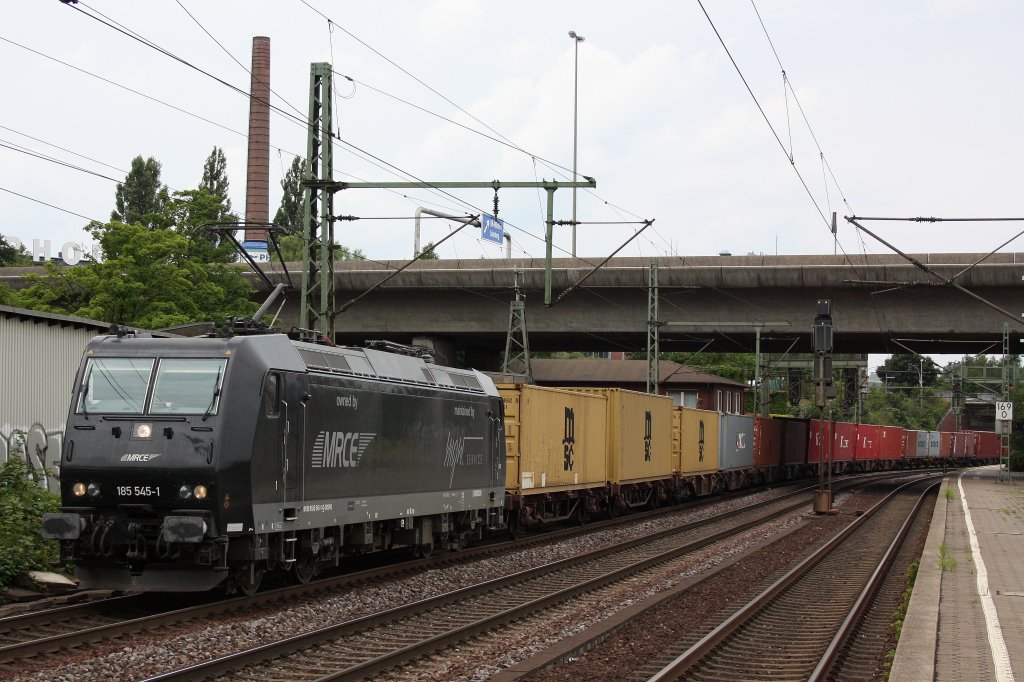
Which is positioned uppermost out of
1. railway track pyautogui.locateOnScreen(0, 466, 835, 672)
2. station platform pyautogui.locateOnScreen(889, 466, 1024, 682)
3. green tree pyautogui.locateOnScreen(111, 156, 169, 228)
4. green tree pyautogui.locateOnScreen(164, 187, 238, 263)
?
green tree pyautogui.locateOnScreen(111, 156, 169, 228)

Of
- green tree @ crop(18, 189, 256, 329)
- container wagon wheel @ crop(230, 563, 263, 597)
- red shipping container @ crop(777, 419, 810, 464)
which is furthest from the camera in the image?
red shipping container @ crop(777, 419, 810, 464)

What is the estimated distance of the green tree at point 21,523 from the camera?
13.6m

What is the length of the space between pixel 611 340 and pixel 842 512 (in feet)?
57.0

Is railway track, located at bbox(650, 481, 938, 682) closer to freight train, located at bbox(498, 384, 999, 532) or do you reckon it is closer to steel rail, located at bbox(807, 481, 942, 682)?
steel rail, located at bbox(807, 481, 942, 682)

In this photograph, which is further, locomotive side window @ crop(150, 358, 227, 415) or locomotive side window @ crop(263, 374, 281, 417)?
locomotive side window @ crop(263, 374, 281, 417)

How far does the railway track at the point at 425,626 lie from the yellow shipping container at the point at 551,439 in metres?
2.51

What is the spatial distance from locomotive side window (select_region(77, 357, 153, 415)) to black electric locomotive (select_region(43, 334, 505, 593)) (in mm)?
14

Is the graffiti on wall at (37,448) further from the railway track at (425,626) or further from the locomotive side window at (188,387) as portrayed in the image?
the railway track at (425,626)

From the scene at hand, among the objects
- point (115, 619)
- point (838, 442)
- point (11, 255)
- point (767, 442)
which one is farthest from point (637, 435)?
point (11, 255)

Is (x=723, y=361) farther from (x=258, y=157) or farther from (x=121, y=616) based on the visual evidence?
(x=121, y=616)

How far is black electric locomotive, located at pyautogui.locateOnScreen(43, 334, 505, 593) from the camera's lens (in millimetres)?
12602

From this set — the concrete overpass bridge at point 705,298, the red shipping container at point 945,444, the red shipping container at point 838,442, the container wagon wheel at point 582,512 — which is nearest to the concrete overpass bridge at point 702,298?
the concrete overpass bridge at point 705,298

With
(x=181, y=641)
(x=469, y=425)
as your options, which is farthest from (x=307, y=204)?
(x=181, y=641)

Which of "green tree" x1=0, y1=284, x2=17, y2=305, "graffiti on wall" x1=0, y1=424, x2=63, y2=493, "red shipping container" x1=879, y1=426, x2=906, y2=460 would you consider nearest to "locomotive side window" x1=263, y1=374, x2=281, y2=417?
"graffiti on wall" x1=0, y1=424, x2=63, y2=493
